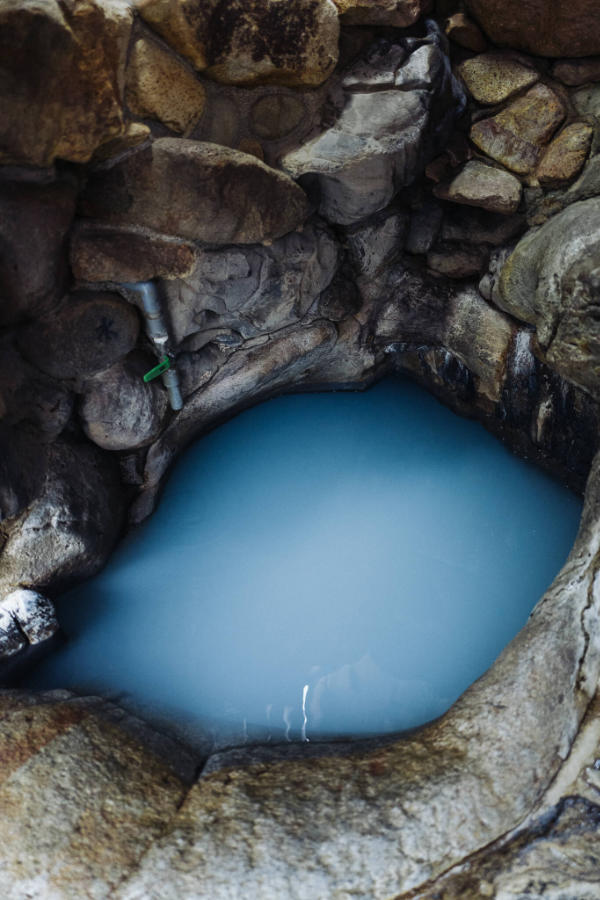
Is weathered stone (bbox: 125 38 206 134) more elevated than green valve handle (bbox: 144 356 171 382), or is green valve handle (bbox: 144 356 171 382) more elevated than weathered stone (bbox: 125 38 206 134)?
weathered stone (bbox: 125 38 206 134)

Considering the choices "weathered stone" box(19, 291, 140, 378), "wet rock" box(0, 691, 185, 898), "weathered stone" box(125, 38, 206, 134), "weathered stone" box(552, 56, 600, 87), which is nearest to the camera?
"wet rock" box(0, 691, 185, 898)

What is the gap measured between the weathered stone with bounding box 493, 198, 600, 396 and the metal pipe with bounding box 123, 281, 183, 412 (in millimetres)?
1880

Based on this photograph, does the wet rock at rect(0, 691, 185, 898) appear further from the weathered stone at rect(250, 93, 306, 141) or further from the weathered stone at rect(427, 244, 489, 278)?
the weathered stone at rect(427, 244, 489, 278)

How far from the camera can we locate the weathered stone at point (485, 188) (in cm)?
352

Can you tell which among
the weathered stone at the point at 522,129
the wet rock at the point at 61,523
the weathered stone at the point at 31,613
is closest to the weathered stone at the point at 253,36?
the weathered stone at the point at 522,129

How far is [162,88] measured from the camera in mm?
2764

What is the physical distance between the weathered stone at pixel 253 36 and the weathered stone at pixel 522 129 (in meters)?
0.99

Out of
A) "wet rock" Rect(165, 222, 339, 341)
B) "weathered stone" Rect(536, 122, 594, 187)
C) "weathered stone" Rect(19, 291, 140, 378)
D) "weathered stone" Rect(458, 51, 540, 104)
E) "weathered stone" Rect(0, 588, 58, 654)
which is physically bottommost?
"weathered stone" Rect(0, 588, 58, 654)

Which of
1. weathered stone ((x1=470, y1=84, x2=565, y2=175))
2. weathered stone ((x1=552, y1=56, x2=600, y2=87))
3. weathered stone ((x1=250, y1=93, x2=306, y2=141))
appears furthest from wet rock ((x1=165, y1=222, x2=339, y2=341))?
weathered stone ((x1=552, y1=56, x2=600, y2=87))

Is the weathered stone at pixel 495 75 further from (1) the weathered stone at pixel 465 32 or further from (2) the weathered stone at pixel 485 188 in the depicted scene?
(2) the weathered stone at pixel 485 188

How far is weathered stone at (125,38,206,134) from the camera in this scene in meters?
2.67

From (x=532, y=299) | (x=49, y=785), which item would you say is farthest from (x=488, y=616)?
(x=49, y=785)

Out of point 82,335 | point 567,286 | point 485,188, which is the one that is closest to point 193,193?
point 82,335

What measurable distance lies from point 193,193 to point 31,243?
0.77 meters
